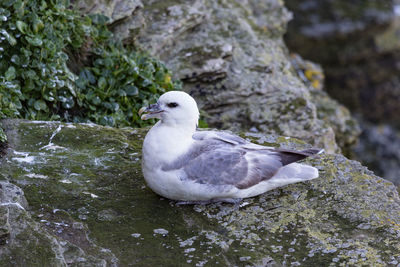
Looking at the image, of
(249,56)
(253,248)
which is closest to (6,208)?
(253,248)

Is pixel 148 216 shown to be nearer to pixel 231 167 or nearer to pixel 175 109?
pixel 231 167

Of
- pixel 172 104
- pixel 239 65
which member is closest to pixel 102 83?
pixel 172 104

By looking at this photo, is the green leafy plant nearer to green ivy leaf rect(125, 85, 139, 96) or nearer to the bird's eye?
green ivy leaf rect(125, 85, 139, 96)

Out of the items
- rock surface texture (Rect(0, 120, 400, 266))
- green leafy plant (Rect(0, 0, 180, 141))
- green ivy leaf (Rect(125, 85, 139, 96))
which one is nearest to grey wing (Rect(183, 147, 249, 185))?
rock surface texture (Rect(0, 120, 400, 266))

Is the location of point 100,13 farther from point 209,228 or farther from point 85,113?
point 209,228

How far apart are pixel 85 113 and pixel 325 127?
2935mm

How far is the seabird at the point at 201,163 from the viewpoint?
167 inches

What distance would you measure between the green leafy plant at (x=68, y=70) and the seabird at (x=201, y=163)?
5.16 feet

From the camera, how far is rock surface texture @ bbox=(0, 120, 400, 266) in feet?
12.1

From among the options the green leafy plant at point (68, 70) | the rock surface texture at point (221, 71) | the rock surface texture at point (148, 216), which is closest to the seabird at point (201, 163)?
the rock surface texture at point (148, 216)

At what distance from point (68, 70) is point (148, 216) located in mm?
2223

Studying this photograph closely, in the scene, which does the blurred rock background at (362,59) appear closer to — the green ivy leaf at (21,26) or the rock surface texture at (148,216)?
the rock surface texture at (148,216)

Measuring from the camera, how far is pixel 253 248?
152 inches

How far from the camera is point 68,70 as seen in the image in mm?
5789
